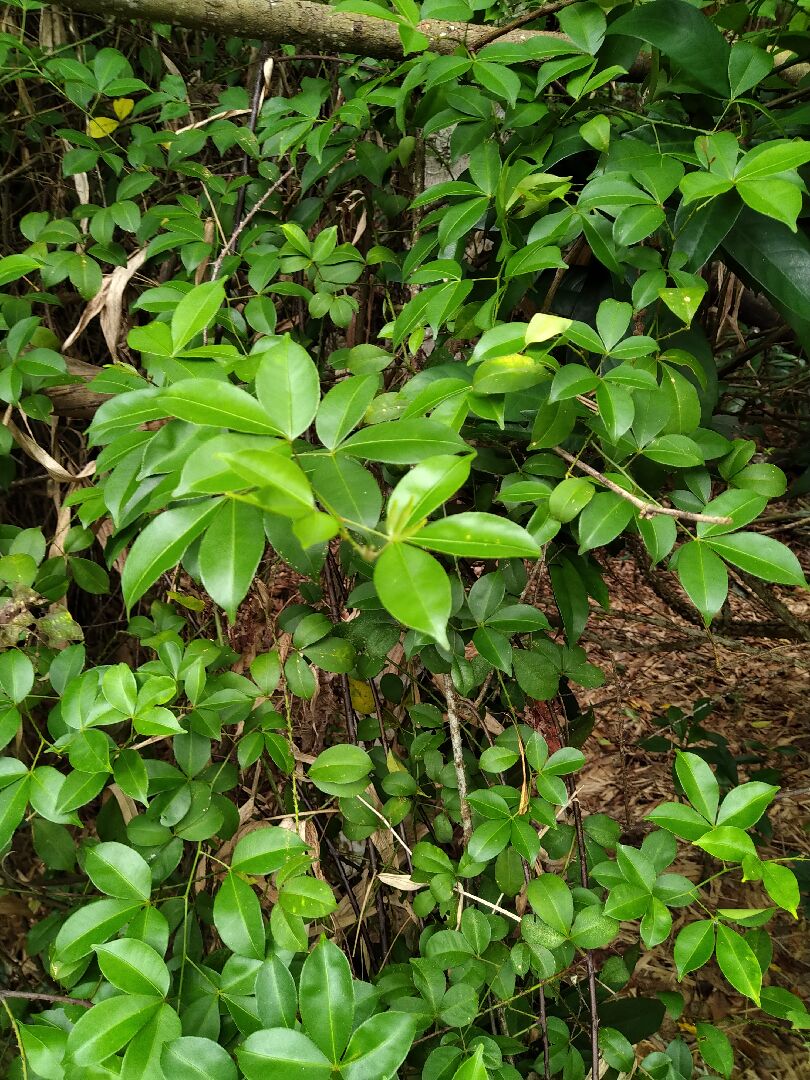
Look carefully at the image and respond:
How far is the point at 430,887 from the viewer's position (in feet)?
2.47

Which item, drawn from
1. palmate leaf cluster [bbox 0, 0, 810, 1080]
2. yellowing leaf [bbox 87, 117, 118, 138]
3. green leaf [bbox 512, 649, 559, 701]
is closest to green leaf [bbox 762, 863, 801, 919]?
palmate leaf cluster [bbox 0, 0, 810, 1080]

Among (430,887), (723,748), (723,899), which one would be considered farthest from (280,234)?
A: (723,899)

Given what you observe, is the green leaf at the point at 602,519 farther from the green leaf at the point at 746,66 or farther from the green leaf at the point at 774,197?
the green leaf at the point at 746,66

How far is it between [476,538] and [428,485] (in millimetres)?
40

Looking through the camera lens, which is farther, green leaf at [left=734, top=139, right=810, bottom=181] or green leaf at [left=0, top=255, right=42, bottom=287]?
green leaf at [left=0, top=255, right=42, bottom=287]

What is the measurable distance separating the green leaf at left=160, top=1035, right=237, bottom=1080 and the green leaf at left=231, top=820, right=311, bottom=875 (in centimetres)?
14

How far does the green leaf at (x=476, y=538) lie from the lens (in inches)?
15.8

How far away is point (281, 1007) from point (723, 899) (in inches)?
62.4

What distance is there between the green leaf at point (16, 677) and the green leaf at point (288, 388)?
1.47 feet

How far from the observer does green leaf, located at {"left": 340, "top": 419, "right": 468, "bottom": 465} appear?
482 mm

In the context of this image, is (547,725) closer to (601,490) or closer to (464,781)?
(464,781)

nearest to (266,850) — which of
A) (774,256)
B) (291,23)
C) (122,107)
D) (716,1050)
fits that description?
(716,1050)

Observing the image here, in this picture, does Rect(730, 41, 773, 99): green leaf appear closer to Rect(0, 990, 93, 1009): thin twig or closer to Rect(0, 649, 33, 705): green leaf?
Rect(0, 649, 33, 705): green leaf

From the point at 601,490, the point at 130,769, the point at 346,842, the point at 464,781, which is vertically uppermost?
the point at 601,490
